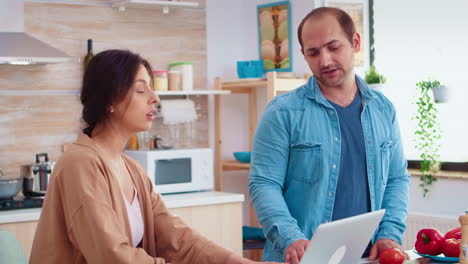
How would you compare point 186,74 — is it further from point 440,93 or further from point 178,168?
point 440,93

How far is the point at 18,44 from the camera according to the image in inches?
168

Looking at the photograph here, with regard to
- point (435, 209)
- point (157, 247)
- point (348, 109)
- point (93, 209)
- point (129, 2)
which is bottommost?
point (435, 209)

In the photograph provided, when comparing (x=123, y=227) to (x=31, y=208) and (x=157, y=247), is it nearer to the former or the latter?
(x=157, y=247)

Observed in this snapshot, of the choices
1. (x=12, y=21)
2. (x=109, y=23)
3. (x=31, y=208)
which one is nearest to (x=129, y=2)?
(x=109, y=23)

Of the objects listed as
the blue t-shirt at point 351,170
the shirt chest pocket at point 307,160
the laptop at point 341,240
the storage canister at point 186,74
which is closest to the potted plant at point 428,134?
the storage canister at point 186,74

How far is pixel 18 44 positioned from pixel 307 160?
8.59ft

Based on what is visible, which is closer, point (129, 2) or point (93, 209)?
point (93, 209)

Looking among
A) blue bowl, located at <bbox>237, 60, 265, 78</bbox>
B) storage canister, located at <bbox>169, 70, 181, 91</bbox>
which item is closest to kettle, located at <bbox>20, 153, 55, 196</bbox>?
storage canister, located at <bbox>169, 70, 181, 91</bbox>

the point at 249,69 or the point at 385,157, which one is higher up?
the point at 249,69

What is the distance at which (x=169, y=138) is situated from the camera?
16.8 feet

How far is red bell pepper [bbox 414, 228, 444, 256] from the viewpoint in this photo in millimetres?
2135

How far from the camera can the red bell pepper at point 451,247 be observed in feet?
6.85

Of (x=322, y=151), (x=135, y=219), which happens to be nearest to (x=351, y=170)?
(x=322, y=151)

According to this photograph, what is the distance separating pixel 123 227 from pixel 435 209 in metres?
2.98
